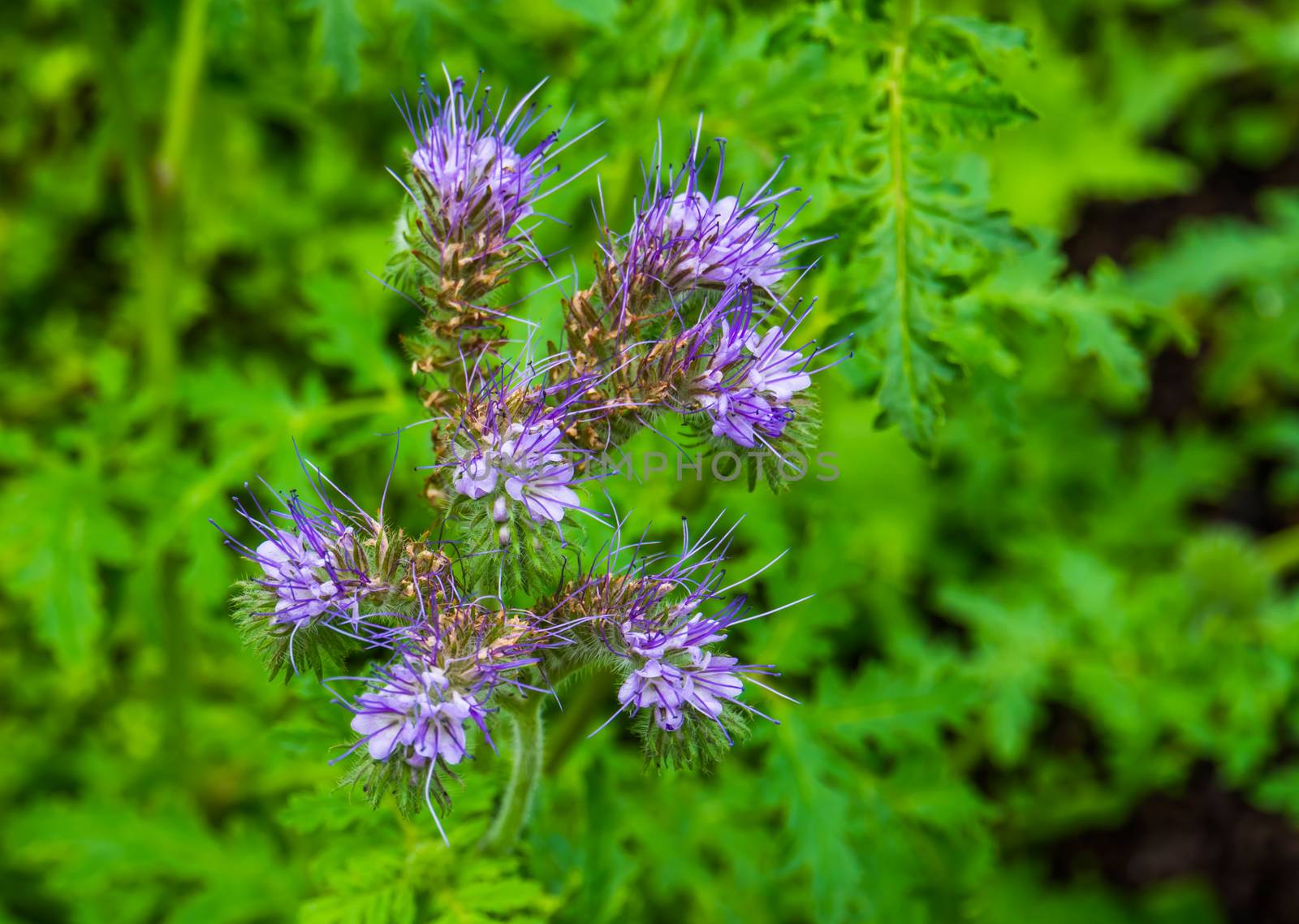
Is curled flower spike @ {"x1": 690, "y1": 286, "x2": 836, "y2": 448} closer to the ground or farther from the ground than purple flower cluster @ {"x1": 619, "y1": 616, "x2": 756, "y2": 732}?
farther from the ground

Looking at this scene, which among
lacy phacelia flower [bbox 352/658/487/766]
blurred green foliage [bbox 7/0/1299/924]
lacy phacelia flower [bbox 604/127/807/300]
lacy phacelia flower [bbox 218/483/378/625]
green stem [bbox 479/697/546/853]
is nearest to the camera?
lacy phacelia flower [bbox 352/658/487/766]

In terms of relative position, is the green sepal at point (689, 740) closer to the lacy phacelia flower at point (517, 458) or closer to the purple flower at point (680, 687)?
the purple flower at point (680, 687)

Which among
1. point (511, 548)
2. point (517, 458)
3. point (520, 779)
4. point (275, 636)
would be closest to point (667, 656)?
point (511, 548)

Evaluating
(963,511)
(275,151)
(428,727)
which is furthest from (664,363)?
(275,151)

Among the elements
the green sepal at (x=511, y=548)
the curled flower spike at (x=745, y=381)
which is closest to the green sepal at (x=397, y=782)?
the green sepal at (x=511, y=548)

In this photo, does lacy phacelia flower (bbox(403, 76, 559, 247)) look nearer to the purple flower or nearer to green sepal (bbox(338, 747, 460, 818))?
the purple flower

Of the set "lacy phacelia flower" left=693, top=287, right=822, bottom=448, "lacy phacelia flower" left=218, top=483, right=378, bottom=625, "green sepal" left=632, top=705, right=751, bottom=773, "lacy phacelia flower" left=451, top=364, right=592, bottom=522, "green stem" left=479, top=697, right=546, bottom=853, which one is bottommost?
"green stem" left=479, top=697, right=546, bottom=853

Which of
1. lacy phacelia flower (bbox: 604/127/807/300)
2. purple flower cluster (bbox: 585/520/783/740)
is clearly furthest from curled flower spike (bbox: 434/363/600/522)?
lacy phacelia flower (bbox: 604/127/807/300)
